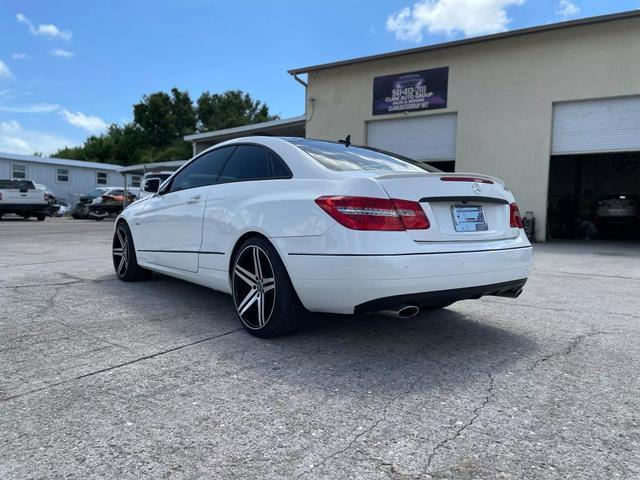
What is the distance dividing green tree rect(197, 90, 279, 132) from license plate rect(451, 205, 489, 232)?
54.6 metres

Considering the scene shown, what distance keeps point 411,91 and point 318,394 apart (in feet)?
46.3

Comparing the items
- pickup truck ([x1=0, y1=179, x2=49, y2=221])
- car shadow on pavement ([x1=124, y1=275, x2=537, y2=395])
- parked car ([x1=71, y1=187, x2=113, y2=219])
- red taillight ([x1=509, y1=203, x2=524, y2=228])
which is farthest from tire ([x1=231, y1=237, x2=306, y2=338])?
parked car ([x1=71, y1=187, x2=113, y2=219])

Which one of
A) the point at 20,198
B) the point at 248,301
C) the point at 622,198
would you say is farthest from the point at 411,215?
the point at 20,198

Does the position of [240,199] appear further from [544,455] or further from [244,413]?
[544,455]

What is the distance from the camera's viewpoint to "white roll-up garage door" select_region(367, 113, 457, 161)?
49.1 feet

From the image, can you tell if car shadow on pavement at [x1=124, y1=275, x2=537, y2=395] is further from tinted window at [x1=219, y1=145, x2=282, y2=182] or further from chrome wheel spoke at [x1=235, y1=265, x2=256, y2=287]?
tinted window at [x1=219, y1=145, x2=282, y2=182]

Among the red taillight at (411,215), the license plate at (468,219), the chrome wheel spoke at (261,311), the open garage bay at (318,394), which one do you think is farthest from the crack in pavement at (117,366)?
the license plate at (468,219)

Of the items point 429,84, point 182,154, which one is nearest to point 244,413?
point 429,84

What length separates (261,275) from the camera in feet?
11.9

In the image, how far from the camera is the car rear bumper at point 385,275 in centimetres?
300

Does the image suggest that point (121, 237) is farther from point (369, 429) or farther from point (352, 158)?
point (369, 429)

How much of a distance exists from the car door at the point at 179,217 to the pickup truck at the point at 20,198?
20.0m

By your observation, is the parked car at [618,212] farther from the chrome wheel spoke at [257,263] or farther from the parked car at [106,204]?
the parked car at [106,204]

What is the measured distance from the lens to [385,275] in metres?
2.99
